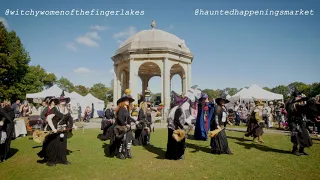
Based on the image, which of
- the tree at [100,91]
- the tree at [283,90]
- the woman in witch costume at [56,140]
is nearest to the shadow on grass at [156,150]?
the woman in witch costume at [56,140]

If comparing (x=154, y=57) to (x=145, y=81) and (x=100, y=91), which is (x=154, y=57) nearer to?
(x=145, y=81)

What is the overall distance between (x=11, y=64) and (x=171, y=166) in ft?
115

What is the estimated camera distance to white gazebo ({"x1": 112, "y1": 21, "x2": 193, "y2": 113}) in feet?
72.1

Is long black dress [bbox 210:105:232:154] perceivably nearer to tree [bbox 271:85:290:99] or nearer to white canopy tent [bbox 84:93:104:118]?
white canopy tent [bbox 84:93:104:118]

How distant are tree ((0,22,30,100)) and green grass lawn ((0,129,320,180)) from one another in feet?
98.2

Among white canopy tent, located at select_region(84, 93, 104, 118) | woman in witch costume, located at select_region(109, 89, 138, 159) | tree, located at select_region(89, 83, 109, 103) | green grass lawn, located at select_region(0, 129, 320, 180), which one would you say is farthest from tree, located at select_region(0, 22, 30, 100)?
tree, located at select_region(89, 83, 109, 103)

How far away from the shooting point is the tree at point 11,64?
108ft

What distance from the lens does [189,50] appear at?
2525cm

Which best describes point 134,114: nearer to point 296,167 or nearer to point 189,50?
point 296,167

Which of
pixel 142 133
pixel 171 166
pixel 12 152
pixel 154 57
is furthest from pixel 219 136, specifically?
pixel 154 57

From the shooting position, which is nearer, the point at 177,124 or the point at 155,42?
the point at 177,124

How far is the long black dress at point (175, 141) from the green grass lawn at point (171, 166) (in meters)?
0.29

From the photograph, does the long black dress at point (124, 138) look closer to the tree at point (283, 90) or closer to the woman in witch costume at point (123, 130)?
the woman in witch costume at point (123, 130)

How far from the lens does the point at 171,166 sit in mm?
6730
